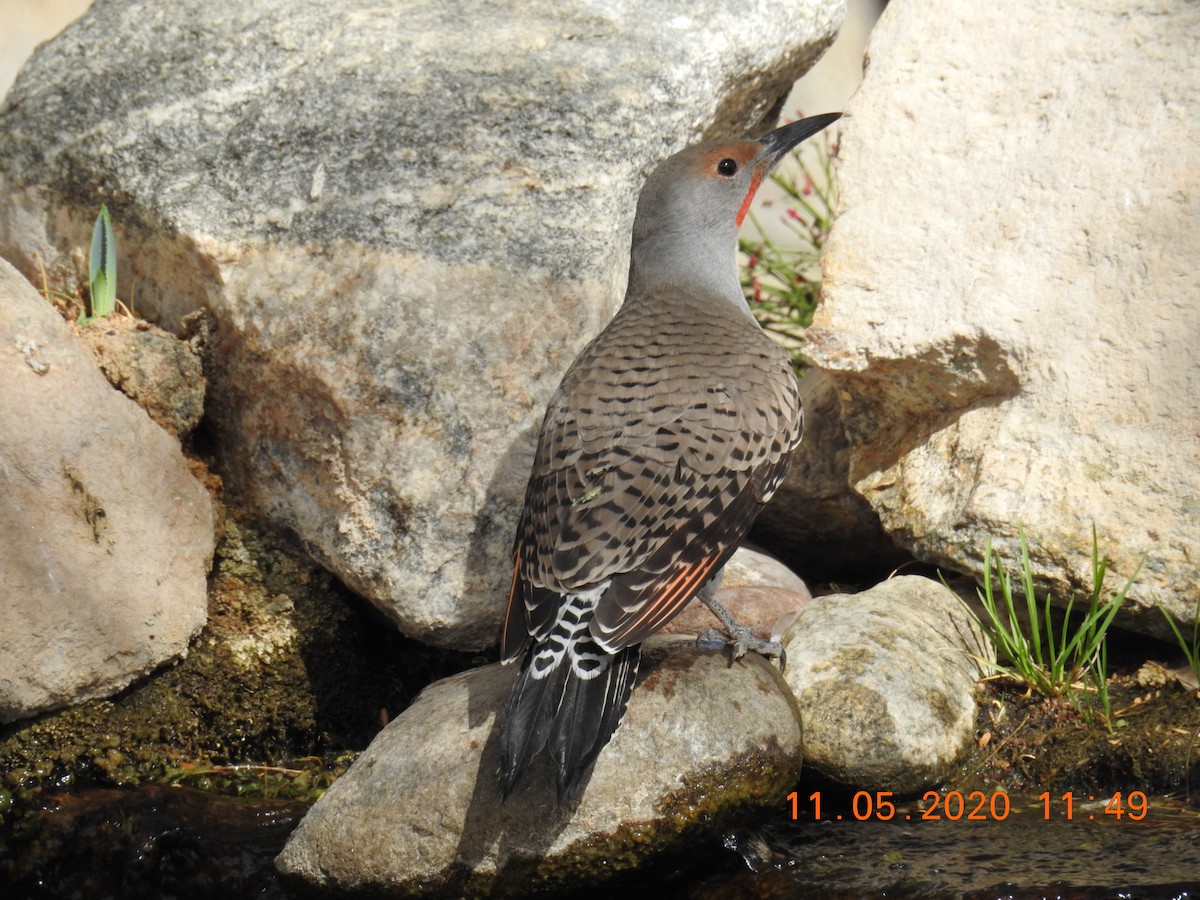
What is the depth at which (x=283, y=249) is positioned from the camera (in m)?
4.92

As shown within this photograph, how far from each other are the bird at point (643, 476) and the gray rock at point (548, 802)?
0.14 m

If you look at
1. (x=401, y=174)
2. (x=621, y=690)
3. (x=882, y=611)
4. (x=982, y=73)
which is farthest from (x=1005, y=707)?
(x=401, y=174)

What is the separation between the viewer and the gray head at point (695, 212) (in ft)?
16.5

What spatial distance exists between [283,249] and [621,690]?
7.13ft

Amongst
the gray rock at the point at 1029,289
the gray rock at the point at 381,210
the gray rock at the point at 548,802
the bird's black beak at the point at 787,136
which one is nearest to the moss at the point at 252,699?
the gray rock at the point at 381,210

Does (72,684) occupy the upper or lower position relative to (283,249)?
lower

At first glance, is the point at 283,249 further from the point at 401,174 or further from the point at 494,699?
the point at 494,699

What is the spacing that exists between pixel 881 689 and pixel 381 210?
2482 mm

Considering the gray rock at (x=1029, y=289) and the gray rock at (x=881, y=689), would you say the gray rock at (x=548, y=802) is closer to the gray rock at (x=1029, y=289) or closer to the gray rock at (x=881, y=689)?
the gray rock at (x=881, y=689)

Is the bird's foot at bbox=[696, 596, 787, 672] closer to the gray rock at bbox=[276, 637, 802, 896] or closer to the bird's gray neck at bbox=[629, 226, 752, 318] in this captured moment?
the gray rock at bbox=[276, 637, 802, 896]

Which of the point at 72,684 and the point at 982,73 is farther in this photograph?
the point at 982,73

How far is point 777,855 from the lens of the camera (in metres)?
4.03

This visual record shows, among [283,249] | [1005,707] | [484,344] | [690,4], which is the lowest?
[1005,707]

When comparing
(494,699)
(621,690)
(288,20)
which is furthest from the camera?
(288,20)
